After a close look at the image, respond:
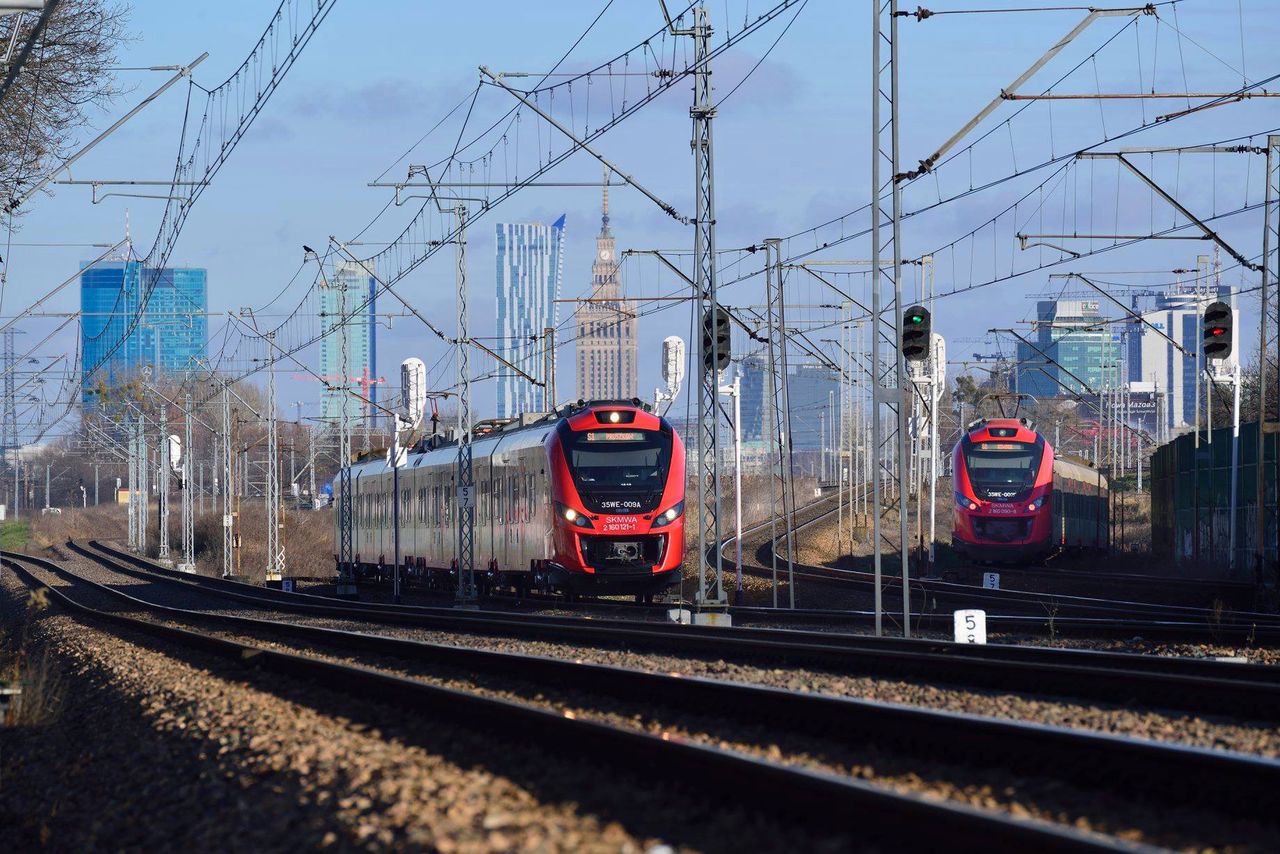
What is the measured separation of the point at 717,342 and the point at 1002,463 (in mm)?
18680

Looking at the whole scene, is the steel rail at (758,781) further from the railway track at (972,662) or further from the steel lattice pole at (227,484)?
the steel lattice pole at (227,484)

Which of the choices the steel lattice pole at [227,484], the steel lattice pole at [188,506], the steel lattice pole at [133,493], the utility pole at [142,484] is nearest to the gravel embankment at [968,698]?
the steel lattice pole at [227,484]

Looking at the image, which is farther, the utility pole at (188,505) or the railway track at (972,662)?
the utility pole at (188,505)

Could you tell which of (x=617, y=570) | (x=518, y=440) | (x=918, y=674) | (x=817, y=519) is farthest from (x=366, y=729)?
(x=817, y=519)

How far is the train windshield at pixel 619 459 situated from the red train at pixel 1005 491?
51.7ft

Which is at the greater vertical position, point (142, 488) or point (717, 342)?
point (717, 342)

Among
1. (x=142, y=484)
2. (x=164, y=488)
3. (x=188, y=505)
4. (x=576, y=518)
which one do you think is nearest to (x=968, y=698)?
(x=576, y=518)

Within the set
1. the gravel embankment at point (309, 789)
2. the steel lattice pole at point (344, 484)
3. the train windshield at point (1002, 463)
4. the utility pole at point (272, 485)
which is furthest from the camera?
the utility pole at point (272, 485)

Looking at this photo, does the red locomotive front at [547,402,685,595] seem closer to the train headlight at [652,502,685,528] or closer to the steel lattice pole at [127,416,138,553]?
the train headlight at [652,502,685,528]

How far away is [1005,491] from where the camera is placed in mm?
43188

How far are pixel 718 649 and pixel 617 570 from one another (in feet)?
38.8

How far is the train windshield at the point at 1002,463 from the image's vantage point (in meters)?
43.1

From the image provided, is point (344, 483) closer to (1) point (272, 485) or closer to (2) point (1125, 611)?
(1) point (272, 485)

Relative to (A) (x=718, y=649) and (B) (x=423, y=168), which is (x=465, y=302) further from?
(A) (x=718, y=649)
